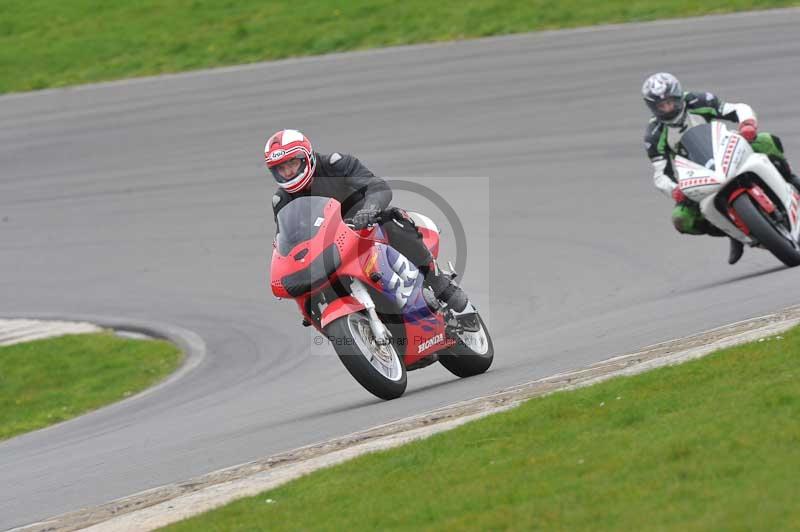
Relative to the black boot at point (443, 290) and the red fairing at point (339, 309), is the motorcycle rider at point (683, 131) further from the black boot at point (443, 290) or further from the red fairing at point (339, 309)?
the red fairing at point (339, 309)

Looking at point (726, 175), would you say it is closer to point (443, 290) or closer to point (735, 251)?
point (735, 251)

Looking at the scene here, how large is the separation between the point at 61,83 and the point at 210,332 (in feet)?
38.5

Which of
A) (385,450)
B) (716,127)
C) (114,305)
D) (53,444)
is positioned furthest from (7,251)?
(385,450)

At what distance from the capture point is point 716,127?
1209 cm

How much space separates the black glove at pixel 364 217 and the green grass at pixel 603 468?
2.00 meters

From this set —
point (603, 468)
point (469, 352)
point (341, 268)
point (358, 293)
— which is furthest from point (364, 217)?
point (603, 468)

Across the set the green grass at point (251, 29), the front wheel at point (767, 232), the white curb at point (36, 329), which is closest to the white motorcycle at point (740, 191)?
the front wheel at point (767, 232)

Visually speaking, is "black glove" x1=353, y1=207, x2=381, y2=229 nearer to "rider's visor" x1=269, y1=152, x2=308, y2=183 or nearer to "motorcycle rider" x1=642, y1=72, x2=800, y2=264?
"rider's visor" x1=269, y1=152, x2=308, y2=183

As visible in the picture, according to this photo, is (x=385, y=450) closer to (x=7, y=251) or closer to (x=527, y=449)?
(x=527, y=449)

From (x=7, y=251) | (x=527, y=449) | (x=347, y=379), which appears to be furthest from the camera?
(x=7, y=251)

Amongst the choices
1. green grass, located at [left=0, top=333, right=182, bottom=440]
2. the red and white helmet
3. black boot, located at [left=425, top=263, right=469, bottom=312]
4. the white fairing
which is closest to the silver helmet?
the white fairing

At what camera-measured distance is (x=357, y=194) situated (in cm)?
951

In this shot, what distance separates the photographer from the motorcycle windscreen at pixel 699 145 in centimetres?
1195

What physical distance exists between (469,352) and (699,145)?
3.39m
